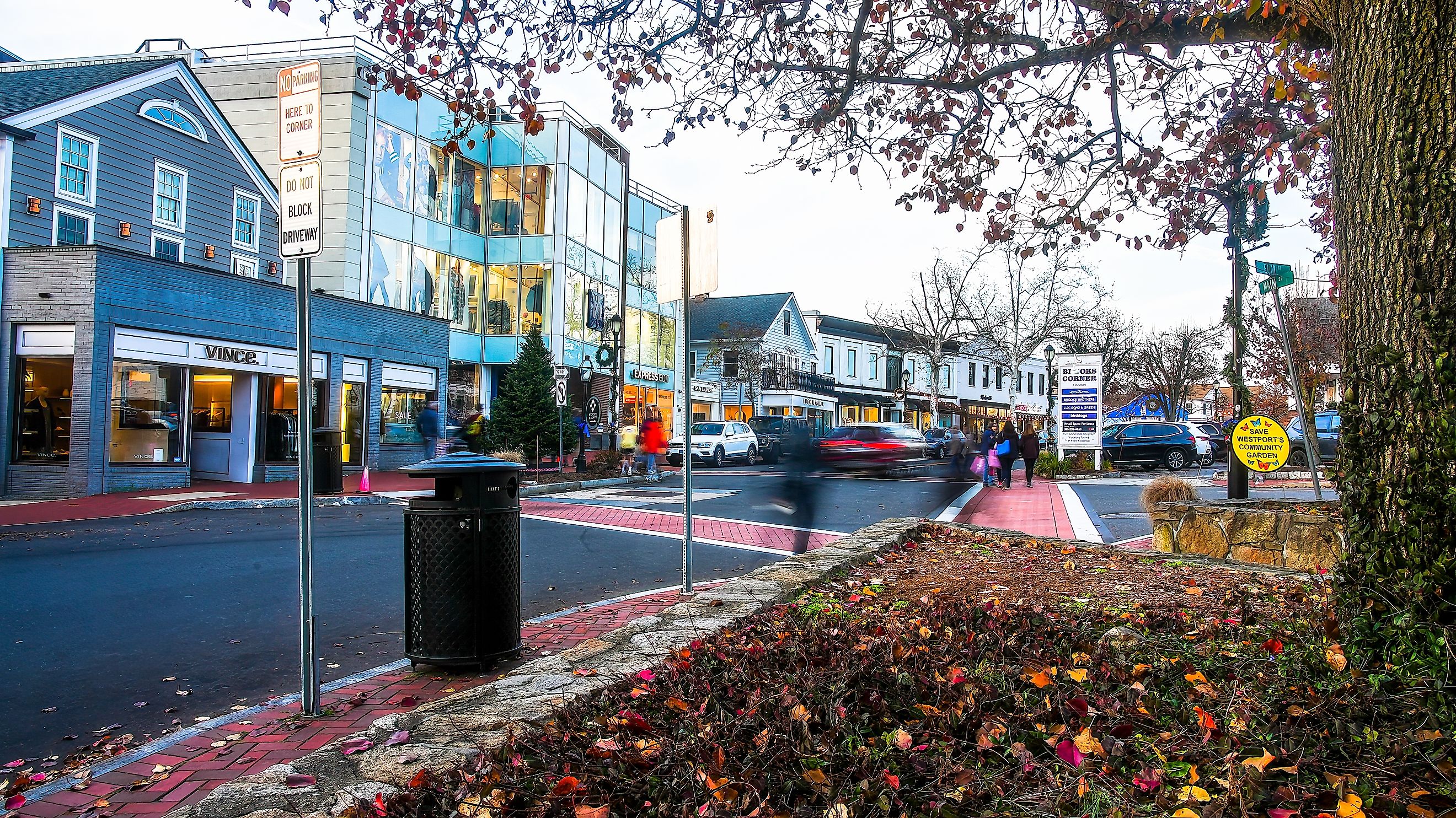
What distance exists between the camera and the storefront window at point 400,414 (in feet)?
80.4

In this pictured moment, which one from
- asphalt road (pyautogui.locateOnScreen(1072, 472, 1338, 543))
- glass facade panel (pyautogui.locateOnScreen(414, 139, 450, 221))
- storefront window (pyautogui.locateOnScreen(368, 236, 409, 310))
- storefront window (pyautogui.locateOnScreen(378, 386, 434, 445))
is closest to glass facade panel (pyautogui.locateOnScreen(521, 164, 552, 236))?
glass facade panel (pyautogui.locateOnScreen(414, 139, 450, 221))

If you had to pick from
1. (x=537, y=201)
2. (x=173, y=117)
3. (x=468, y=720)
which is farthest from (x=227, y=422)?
(x=468, y=720)

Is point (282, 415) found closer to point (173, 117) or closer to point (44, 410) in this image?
point (44, 410)

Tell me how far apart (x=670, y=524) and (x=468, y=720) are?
9.80 metres

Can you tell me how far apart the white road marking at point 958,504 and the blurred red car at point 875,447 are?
10.7 feet

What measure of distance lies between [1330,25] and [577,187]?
104 feet

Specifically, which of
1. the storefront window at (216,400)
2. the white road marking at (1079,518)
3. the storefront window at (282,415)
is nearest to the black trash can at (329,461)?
the storefront window at (282,415)

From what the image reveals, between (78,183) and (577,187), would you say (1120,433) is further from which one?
(78,183)

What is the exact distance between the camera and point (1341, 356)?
3.31 metres

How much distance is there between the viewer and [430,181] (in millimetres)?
29234

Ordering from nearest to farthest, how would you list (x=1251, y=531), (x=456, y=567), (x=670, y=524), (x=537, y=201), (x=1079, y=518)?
1. (x=456, y=567)
2. (x=1251, y=531)
3. (x=670, y=524)
4. (x=1079, y=518)
5. (x=537, y=201)

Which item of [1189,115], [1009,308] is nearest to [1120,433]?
[1009,308]

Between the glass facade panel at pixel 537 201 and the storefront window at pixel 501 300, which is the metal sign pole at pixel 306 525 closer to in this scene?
the storefront window at pixel 501 300

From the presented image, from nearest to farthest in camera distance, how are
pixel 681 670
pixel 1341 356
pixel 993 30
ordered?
pixel 1341 356, pixel 681 670, pixel 993 30
